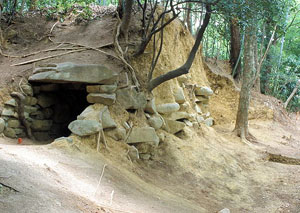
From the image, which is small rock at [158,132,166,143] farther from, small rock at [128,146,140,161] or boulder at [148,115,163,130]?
small rock at [128,146,140,161]

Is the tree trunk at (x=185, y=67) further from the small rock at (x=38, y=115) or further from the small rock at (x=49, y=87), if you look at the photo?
the small rock at (x=38, y=115)

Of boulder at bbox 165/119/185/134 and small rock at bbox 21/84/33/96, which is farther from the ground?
small rock at bbox 21/84/33/96

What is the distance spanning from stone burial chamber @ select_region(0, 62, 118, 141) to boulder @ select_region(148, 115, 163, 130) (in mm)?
858

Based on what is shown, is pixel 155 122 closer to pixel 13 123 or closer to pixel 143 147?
pixel 143 147

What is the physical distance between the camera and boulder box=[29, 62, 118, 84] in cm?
454

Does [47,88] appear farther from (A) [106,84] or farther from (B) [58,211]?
(B) [58,211]

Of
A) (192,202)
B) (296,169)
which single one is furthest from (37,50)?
(296,169)

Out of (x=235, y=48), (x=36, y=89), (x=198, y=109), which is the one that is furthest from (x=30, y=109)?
(x=235, y=48)

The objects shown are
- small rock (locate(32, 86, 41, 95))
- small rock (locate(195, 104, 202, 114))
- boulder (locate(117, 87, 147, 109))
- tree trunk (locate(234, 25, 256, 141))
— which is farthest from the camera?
tree trunk (locate(234, 25, 256, 141))

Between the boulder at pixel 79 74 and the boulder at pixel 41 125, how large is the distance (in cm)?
84

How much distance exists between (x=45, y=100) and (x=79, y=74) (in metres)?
1.10

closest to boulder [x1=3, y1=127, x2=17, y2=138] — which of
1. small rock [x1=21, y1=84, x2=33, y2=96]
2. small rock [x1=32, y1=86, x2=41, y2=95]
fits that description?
small rock [x1=21, y1=84, x2=33, y2=96]

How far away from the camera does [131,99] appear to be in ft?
16.0

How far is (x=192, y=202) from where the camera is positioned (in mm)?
3965
